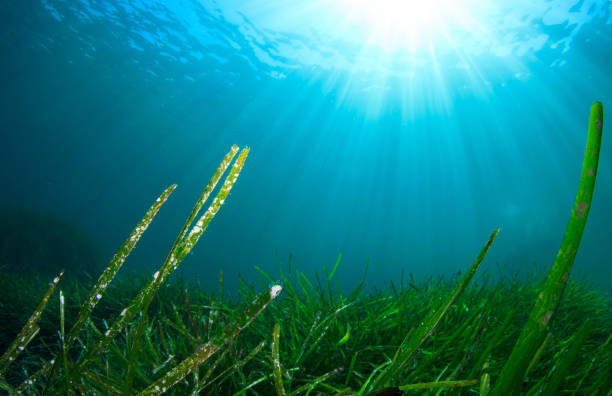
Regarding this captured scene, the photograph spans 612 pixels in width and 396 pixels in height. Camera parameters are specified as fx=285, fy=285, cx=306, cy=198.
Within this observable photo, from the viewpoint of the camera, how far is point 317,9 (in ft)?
69.3

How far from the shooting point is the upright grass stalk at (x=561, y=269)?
1.19ft

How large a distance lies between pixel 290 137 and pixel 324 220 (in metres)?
37.2

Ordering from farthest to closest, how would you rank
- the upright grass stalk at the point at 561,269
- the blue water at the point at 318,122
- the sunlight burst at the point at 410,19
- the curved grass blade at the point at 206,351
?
the blue water at the point at 318,122
the sunlight burst at the point at 410,19
the curved grass blade at the point at 206,351
the upright grass stalk at the point at 561,269

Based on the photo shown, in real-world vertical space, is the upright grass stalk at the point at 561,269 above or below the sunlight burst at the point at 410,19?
below

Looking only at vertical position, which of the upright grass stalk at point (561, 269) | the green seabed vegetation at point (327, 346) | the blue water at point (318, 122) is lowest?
the green seabed vegetation at point (327, 346)

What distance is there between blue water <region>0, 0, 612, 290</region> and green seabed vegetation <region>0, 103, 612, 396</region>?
2.71ft

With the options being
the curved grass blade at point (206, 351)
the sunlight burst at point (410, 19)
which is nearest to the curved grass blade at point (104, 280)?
the curved grass blade at point (206, 351)

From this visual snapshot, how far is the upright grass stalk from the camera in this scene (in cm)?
36

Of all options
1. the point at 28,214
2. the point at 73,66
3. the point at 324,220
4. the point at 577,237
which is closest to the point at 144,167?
the point at 73,66

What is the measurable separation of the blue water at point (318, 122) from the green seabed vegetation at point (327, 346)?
83cm

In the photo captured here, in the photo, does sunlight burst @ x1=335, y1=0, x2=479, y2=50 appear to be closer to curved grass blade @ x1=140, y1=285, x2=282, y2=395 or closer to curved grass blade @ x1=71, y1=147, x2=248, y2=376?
curved grass blade @ x1=71, y1=147, x2=248, y2=376

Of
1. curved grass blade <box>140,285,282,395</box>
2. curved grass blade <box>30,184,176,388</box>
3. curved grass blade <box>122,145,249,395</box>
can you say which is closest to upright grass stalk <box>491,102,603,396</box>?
curved grass blade <box>140,285,282,395</box>

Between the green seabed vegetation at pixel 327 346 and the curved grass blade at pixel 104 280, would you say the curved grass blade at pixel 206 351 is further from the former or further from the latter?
the curved grass blade at pixel 104 280

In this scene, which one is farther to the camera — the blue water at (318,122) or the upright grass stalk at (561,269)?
the blue water at (318,122)
